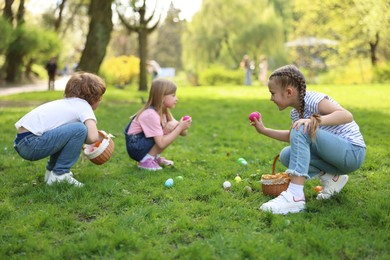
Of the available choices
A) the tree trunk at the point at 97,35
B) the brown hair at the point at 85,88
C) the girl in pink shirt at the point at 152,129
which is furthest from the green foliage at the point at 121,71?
the brown hair at the point at 85,88

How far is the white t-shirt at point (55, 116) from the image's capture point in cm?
386

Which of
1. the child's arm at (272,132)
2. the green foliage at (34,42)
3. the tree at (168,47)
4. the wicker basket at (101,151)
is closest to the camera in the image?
the child's arm at (272,132)

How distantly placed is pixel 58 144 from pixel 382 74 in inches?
851

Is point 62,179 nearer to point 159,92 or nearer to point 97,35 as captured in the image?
point 159,92

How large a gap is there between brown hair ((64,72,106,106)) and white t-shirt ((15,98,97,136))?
0.08 metres

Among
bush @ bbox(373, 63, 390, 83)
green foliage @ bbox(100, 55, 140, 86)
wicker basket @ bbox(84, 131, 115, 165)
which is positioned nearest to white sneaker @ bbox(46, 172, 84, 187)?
wicker basket @ bbox(84, 131, 115, 165)

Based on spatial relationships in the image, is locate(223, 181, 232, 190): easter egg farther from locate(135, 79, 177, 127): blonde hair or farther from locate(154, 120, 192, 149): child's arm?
locate(135, 79, 177, 127): blonde hair

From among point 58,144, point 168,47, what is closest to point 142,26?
point 58,144

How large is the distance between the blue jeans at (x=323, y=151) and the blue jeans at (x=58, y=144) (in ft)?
6.23

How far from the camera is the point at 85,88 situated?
399cm

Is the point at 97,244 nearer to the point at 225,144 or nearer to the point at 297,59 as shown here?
the point at 225,144

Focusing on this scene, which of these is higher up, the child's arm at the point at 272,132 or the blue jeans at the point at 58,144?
the child's arm at the point at 272,132

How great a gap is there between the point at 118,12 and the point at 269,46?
15.8m

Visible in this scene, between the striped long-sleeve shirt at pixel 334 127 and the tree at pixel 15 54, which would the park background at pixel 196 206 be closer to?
the striped long-sleeve shirt at pixel 334 127
